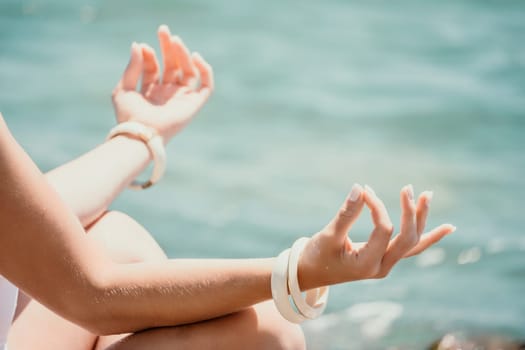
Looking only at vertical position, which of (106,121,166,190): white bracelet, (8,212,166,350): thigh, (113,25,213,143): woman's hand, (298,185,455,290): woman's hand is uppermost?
(113,25,213,143): woman's hand

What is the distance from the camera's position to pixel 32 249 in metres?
1.54

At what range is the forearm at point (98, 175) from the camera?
7.07ft

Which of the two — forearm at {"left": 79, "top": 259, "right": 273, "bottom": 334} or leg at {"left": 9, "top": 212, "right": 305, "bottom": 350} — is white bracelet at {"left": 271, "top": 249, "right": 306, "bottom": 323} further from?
leg at {"left": 9, "top": 212, "right": 305, "bottom": 350}

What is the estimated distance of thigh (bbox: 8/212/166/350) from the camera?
1.89 meters

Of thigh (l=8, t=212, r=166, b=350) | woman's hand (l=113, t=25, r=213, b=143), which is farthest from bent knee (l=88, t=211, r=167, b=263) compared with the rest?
woman's hand (l=113, t=25, r=213, b=143)

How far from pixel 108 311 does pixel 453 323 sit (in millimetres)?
2212

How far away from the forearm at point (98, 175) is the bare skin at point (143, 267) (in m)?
0.49

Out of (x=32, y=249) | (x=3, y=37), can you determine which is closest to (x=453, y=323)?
(x=32, y=249)

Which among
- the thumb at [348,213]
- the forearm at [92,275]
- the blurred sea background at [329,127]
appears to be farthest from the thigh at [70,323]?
the blurred sea background at [329,127]

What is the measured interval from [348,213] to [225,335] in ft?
1.31

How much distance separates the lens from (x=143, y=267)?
5.54ft

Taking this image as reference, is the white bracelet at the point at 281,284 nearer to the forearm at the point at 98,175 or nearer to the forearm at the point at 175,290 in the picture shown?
the forearm at the point at 175,290

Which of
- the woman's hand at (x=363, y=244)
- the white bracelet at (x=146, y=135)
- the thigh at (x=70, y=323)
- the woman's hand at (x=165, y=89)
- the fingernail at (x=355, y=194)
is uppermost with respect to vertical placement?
the woman's hand at (x=165, y=89)

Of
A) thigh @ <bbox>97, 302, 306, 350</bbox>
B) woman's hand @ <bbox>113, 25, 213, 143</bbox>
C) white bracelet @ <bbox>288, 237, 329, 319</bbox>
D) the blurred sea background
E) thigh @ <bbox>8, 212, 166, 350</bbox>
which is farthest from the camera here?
the blurred sea background
